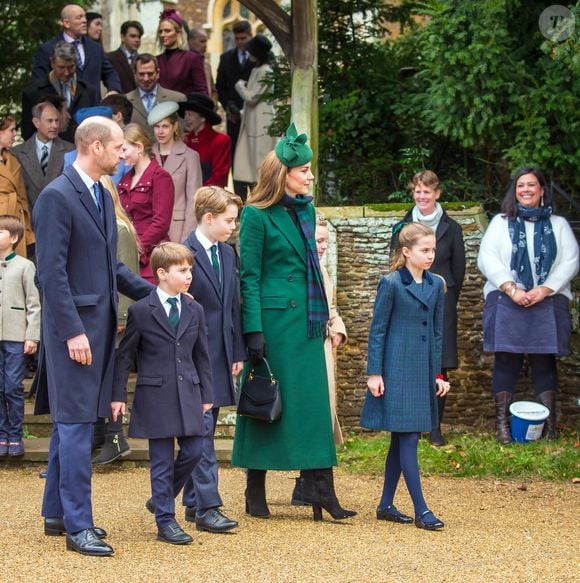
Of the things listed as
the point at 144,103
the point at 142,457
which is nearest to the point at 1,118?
the point at 144,103

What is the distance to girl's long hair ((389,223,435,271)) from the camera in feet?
23.5

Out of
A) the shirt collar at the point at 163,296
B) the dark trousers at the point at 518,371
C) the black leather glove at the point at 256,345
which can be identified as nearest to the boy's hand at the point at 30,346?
the black leather glove at the point at 256,345

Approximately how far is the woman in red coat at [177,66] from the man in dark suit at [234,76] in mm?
783

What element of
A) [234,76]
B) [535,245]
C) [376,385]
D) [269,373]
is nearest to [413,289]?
[376,385]

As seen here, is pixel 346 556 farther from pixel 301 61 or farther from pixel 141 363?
pixel 301 61

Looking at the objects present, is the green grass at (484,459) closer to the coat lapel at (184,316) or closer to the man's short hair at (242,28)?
the coat lapel at (184,316)

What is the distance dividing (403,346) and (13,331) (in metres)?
3.19

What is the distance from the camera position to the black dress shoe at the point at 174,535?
20.6 ft

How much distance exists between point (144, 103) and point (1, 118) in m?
1.47

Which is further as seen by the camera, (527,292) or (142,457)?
(527,292)

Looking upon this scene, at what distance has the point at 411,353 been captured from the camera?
7.18m

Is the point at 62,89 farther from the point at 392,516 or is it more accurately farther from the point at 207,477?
the point at 392,516

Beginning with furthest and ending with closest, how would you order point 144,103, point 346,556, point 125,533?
point 144,103
point 125,533
point 346,556

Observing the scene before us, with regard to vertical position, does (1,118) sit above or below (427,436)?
above
